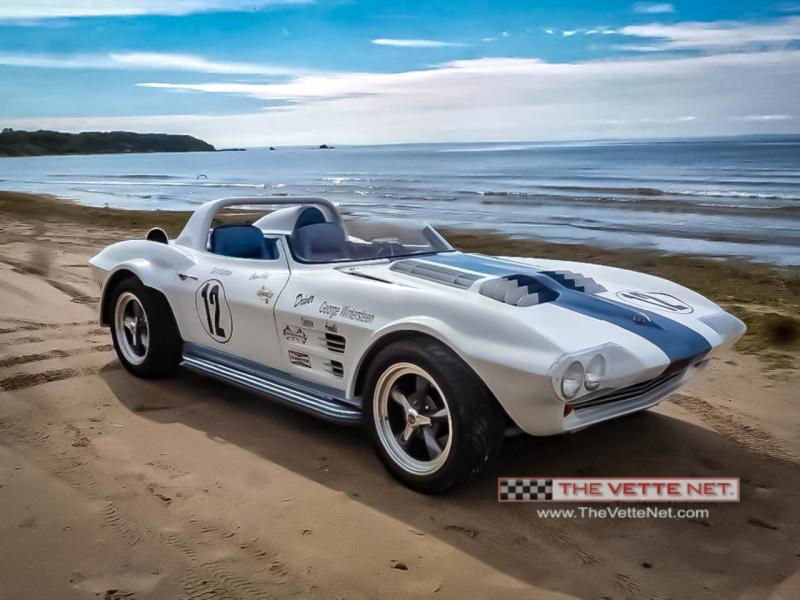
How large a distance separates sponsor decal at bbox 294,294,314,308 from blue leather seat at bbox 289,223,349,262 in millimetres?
391

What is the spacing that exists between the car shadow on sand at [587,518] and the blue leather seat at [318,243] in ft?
3.39

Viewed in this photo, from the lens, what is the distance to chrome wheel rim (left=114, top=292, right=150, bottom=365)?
212 inches

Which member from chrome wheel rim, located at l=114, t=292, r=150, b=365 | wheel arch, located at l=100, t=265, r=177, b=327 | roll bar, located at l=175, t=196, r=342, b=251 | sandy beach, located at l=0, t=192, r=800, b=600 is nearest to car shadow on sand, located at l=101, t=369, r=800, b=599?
sandy beach, located at l=0, t=192, r=800, b=600

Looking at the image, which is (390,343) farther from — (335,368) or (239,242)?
(239,242)

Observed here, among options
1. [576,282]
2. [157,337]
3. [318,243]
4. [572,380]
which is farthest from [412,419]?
[157,337]

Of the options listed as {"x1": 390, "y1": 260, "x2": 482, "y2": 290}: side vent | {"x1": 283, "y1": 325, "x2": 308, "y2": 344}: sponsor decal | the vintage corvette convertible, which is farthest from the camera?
{"x1": 283, "y1": 325, "x2": 308, "y2": 344}: sponsor decal

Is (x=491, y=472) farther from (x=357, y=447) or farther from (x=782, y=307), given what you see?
(x=782, y=307)

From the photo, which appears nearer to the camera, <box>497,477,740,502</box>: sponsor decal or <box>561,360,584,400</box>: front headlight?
<box>561,360,584,400</box>: front headlight

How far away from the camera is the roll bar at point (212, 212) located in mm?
5266

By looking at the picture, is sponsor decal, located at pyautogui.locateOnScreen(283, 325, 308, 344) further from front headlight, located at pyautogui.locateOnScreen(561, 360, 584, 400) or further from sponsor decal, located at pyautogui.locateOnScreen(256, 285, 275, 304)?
front headlight, located at pyautogui.locateOnScreen(561, 360, 584, 400)

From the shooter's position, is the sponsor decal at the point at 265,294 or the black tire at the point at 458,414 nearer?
the black tire at the point at 458,414

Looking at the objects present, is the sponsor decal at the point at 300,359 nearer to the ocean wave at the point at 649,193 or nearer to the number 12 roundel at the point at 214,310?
the number 12 roundel at the point at 214,310

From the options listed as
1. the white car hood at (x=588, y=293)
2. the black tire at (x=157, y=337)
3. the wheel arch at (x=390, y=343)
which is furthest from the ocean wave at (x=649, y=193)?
the wheel arch at (x=390, y=343)

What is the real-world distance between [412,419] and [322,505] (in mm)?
597
